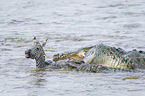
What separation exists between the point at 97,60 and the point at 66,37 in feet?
13.3

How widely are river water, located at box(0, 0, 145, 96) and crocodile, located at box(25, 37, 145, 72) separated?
10.2 inches

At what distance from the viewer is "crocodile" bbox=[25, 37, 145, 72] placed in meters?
8.23

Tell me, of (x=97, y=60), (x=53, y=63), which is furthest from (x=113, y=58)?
(x=53, y=63)

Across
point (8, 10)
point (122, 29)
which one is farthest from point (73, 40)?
point (8, 10)

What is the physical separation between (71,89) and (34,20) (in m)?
9.51

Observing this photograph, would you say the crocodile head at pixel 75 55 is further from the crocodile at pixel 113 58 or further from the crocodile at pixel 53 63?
the crocodile at pixel 53 63

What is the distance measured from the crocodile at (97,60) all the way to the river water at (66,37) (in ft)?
0.85

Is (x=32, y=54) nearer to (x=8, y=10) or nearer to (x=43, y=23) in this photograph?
(x=43, y=23)

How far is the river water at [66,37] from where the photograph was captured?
698cm

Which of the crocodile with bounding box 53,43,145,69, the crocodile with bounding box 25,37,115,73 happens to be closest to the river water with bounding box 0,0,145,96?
the crocodile with bounding box 25,37,115,73

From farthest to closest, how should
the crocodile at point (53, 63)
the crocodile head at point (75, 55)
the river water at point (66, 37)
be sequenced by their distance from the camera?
the crocodile head at point (75, 55), the crocodile at point (53, 63), the river water at point (66, 37)

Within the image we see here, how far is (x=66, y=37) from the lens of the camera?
12.4 metres

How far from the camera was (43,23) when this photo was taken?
15297 mm

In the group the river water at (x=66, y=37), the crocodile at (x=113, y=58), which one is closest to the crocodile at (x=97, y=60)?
the crocodile at (x=113, y=58)
